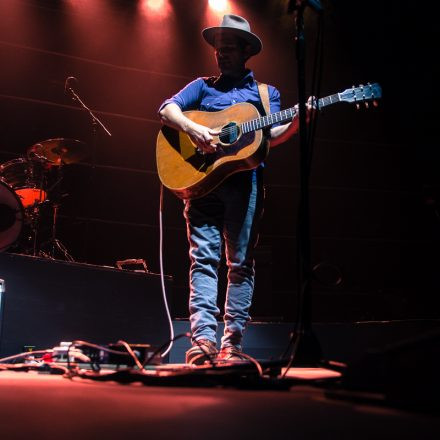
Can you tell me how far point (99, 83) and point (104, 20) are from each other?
706 millimetres

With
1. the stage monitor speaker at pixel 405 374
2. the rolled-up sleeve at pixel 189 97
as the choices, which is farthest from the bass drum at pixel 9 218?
the stage monitor speaker at pixel 405 374

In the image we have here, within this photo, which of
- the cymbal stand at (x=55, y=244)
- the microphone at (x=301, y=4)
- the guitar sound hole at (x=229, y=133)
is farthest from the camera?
the cymbal stand at (x=55, y=244)

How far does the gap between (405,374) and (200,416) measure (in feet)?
1.45

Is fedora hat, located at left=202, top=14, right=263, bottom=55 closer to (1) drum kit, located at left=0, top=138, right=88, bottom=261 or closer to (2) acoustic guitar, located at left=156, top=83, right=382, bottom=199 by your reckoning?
(2) acoustic guitar, located at left=156, top=83, right=382, bottom=199

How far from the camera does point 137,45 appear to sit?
6.25 meters

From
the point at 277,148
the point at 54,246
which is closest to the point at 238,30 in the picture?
the point at 54,246

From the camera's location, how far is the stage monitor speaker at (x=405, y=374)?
1077mm

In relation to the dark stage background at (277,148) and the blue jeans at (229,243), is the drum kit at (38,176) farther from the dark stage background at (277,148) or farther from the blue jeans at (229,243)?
the blue jeans at (229,243)

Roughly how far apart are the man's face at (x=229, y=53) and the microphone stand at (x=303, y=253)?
0.88m

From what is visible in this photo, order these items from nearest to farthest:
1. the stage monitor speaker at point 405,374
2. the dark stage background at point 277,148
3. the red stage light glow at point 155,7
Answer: the stage monitor speaker at point 405,374 < the dark stage background at point 277,148 < the red stage light glow at point 155,7

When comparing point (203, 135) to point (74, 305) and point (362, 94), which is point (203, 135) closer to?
point (362, 94)

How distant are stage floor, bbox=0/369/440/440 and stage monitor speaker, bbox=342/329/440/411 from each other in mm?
44

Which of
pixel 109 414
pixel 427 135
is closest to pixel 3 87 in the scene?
pixel 427 135

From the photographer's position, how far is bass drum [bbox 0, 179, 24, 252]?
13.1ft
